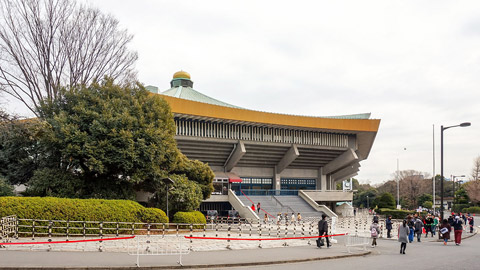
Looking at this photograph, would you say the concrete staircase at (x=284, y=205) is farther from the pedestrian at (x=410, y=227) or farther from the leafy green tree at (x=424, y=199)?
the leafy green tree at (x=424, y=199)

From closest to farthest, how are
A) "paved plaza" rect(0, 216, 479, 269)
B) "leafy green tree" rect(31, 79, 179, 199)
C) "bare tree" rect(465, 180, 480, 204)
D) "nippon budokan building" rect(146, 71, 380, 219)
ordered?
"paved plaza" rect(0, 216, 479, 269), "leafy green tree" rect(31, 79, 179, 199), "nippon budokan building" rect(146, 71, 380, 219), "bare tree" rect(465, 180, 480, 204)

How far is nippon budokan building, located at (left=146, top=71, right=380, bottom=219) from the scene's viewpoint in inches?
1606

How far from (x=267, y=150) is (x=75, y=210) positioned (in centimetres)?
2948

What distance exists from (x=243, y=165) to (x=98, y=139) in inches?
1064

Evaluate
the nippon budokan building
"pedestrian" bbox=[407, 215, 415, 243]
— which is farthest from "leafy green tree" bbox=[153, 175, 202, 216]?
"pedestrian" bbox=[407, 215, 415, 243]

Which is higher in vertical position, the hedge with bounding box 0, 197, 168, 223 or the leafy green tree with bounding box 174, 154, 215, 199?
the leafy green tree with bounding box 174, 154, 215, 199

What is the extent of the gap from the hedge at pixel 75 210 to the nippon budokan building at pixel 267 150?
15.0 metres

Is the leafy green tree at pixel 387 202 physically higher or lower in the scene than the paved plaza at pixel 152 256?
lower

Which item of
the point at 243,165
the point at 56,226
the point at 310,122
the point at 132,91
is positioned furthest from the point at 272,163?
the point at 56,226

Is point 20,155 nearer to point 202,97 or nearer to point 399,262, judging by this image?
point 399,262

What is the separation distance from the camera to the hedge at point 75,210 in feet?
59.7

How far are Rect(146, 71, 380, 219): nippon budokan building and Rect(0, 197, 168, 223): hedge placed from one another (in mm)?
15005

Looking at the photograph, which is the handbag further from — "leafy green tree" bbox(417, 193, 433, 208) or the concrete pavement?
"leafy green tree" bbox(417, 193, 433, 208)

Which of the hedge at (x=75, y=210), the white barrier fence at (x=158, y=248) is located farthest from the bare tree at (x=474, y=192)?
the white barrier fence at (x=158, y=248)
